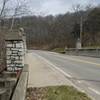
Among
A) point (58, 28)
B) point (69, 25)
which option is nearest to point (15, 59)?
point (69, 25)

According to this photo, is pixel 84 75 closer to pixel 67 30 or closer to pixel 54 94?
pixel 54 94

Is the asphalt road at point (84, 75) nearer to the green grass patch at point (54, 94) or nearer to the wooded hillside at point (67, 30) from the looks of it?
the green grass patch at point (54, 94)

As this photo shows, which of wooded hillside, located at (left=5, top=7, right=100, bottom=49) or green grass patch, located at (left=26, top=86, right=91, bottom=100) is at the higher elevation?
wooded hillside, located at (left=5, top=7, right=100, bottom=49)

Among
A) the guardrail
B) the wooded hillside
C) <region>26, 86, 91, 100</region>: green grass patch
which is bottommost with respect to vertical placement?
the guardrail

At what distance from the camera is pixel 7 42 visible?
1009 centimetres

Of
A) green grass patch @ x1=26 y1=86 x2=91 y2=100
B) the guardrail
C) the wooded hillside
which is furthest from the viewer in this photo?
the wooded hillside

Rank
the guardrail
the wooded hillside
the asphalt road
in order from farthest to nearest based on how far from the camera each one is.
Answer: the wooded hillside
the guardrail
the asphalt road

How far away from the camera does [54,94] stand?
920 centimetres

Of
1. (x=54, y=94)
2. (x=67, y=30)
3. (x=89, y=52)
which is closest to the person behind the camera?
(x=54, y=94)

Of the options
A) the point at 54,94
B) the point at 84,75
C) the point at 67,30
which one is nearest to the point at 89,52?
the point at 84,75

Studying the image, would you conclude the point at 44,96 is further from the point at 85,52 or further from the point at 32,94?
the point at 85,52

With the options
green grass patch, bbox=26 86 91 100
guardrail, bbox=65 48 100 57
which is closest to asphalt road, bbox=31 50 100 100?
green grass patch, bbox=26 86 91 100

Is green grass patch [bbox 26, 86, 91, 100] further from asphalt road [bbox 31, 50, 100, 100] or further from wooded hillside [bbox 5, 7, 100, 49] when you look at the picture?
wooded hillside [bbox 5, 7, 100, 49]

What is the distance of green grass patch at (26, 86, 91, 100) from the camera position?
28.6ft
